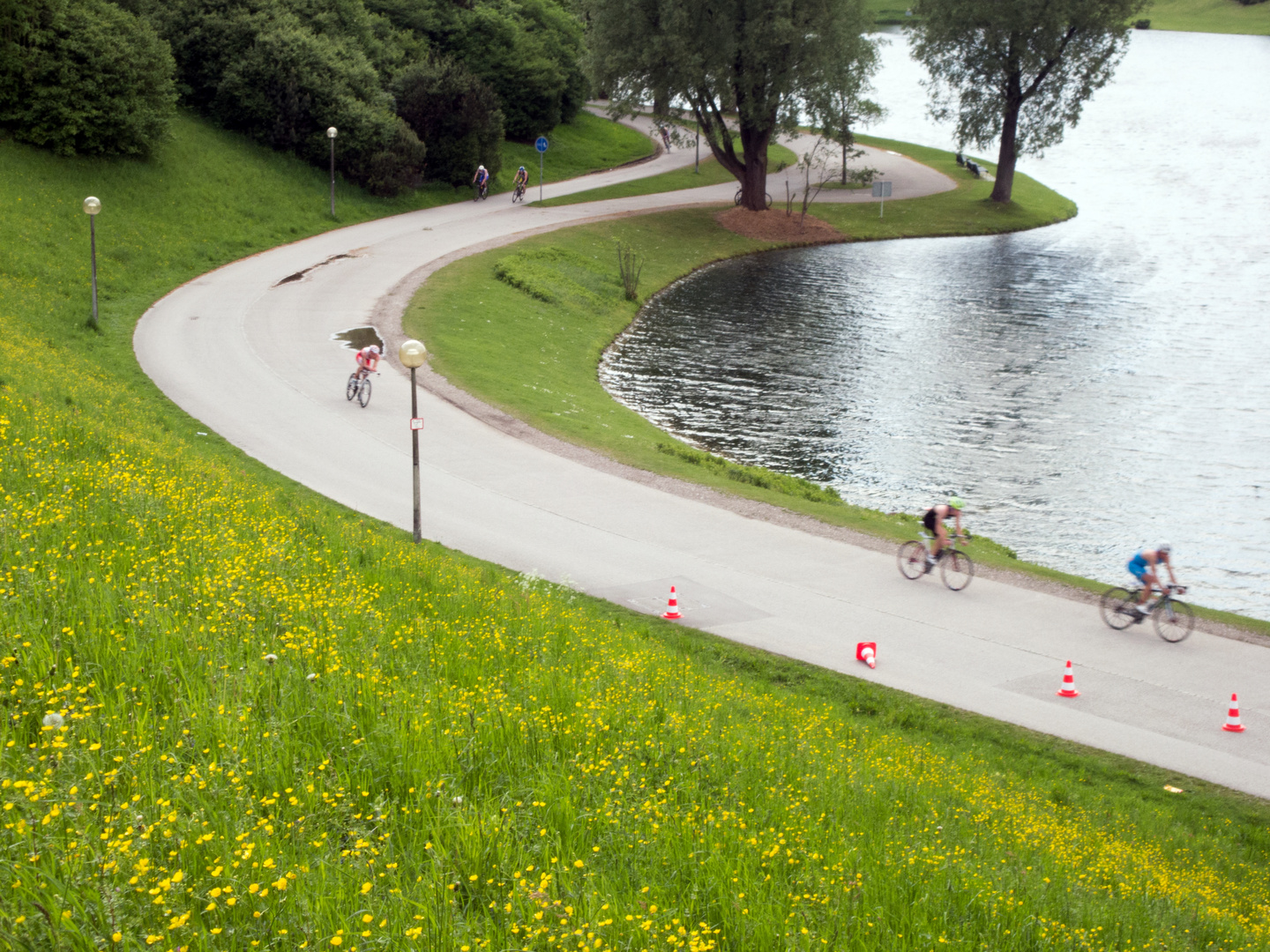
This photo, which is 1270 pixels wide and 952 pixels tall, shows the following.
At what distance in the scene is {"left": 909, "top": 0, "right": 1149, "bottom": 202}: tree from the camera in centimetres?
5631

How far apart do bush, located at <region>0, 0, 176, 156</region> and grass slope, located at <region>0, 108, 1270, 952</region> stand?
27903mm

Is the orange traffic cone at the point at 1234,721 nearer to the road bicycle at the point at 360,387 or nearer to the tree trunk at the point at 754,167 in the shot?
the road bicycle at the point at 360,387

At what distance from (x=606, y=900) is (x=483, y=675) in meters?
3.52

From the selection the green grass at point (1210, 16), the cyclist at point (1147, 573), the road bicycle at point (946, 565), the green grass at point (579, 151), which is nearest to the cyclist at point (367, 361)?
the road bicycle at point (946, 565)

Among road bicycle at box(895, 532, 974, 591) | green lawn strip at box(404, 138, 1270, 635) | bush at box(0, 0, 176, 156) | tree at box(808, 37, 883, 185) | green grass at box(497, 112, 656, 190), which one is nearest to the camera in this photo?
road bicycle at box(895, 532, 974, 591)

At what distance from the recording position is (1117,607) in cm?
1625

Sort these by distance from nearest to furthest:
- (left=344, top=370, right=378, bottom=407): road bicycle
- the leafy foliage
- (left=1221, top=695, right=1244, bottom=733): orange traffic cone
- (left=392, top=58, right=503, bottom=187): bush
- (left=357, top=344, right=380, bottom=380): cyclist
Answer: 1. (left=1221, top=695, right=1244, bottom=733): orange traffic cone
2. (left=357, top=344, right=380, bottom=380): cyclist
3. (left=344, top=370, right=378, bottom=407): road bicycle
4. (left=392, top=58, right=503, bottom=187): bush
5. the leafy foliage

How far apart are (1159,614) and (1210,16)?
18112 cm

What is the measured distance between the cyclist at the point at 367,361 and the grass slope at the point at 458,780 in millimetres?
10327

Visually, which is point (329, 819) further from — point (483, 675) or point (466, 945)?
point (483, 675)

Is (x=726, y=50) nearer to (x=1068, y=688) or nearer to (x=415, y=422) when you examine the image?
(x=415, y=422)

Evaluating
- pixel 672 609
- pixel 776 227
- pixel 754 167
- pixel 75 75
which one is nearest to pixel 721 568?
pixel 672 609

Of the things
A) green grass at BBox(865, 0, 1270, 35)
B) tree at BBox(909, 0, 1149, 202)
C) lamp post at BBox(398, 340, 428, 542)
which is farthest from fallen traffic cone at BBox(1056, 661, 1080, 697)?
green grass at BBox(865, 0, 1270, 35)

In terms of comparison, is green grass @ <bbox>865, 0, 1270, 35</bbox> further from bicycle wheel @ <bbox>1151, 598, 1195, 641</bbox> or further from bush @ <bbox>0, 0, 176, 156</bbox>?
bicycle wheel @ <bbox>1151, 598, 1195, 641</bbox>
